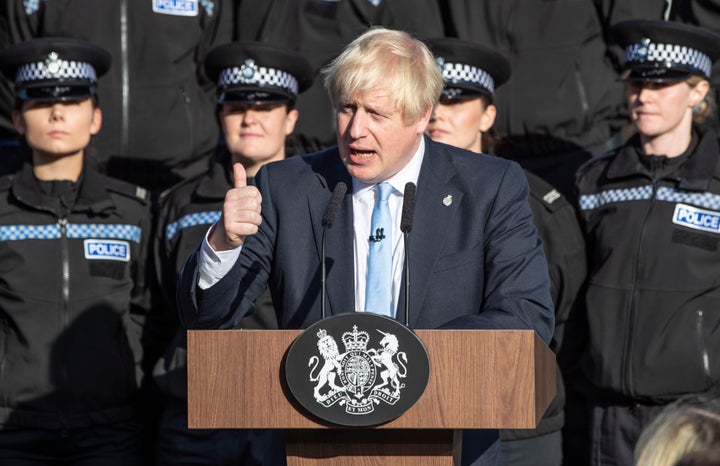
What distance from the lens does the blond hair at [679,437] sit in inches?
86.3

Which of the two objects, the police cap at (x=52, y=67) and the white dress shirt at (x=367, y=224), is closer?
the white dress shirt at (x=367, y=224)

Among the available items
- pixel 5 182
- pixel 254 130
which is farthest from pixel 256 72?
pixel 5 182

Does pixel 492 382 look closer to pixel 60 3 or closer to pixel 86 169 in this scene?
pixel 86 169

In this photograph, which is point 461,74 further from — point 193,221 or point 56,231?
point 56,231

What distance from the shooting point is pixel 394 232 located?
3732 mm

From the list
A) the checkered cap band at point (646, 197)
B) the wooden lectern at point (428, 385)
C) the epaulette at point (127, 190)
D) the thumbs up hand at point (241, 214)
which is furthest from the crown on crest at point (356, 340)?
the epaulette at point (127, 190)

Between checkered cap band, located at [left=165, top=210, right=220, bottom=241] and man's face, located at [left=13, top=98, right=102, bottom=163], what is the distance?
62 centimetres

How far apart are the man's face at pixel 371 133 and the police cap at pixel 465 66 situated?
2356 millimetres

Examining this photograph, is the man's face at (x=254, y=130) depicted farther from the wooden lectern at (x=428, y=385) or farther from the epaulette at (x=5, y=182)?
the wooden lectern at (x=428, y=385)

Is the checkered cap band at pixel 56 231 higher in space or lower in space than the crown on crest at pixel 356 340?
lower

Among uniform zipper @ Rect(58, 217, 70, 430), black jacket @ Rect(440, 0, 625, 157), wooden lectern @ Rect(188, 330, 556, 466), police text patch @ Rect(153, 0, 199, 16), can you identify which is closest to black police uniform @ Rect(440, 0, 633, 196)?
black jacket @ Rect(440, 0, 625, 157)

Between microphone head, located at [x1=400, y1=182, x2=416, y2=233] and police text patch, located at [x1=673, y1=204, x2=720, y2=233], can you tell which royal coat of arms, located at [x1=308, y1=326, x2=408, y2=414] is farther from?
police text patch, located at [x1=673, y1=204, x2=720, y2=233]

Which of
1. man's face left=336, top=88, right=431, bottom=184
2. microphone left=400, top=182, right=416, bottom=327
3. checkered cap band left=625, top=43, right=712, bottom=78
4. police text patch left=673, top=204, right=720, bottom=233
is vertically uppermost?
checkered cap band left=625, top=43, right=712, bottom=78

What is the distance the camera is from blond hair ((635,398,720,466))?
7.19 feet
